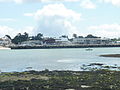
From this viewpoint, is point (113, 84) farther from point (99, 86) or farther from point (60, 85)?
point (60, 85)

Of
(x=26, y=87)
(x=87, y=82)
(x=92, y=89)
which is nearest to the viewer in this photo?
(x=92, y=89)

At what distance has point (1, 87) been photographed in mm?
32594

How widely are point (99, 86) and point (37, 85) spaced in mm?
6780

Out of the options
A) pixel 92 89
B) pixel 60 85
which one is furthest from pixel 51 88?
pixel 92 89

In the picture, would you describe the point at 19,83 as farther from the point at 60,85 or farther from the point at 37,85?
the point at 60,85

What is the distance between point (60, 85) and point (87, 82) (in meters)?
3.53

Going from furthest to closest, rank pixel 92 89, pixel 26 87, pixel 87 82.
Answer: pixel 87 82 → pixel 26 87 → pixel 92 89

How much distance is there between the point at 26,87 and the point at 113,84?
950cm

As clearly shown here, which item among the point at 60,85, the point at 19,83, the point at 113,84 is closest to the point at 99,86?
the point at 113,84

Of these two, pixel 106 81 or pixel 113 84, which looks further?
pixel 106 81

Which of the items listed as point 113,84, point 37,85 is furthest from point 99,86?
point 37,85

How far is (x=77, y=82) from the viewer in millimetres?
35062

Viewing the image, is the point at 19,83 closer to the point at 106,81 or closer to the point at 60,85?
the point at 60,85

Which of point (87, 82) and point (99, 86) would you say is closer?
point (99, 86)
